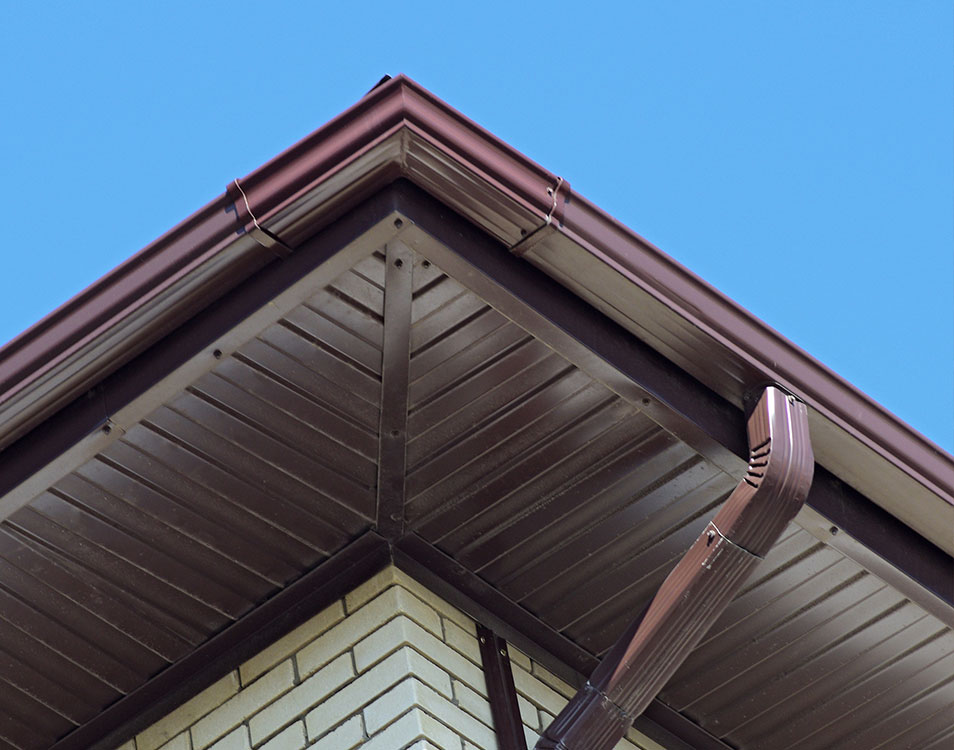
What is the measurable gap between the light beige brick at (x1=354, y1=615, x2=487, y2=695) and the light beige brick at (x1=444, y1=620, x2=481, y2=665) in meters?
0.03

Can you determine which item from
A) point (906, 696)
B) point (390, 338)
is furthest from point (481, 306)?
point (906, 696)

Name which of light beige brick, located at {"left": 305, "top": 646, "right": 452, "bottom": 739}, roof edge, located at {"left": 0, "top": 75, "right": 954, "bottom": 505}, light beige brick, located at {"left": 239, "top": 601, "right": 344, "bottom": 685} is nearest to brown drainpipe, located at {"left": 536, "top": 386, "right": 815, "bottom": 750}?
roof edge, located at {"left": 0, "top": 75, "right": 954, "bottom": 505}

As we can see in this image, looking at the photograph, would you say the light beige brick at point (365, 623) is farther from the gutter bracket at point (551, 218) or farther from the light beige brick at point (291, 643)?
the gutter bracket at point (551, 218)

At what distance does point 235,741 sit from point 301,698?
0.86ft

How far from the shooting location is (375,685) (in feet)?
14.3

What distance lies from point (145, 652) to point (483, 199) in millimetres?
1941

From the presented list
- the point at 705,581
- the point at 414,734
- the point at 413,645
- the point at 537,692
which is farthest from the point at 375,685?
the point at 705,581

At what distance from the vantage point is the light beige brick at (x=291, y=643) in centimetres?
469

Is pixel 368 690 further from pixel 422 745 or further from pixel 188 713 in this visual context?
pixel 188 713

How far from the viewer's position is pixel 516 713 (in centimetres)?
455

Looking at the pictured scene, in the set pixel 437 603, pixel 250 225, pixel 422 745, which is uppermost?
pixel 250 225

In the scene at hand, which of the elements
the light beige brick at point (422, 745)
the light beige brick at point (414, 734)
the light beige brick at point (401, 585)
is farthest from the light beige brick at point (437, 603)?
the light beige brick at point (422, 745)

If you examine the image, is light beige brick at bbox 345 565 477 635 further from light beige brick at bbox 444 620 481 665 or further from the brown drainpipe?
the brown drainpipe

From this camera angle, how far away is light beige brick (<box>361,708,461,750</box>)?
13.5 ft
